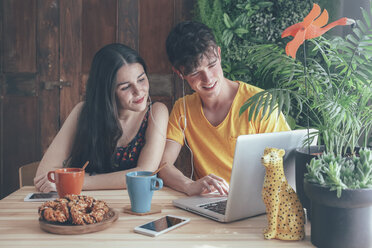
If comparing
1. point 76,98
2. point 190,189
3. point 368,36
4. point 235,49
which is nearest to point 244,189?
point 190,189

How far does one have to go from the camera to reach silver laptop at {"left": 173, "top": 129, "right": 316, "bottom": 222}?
1007 mm

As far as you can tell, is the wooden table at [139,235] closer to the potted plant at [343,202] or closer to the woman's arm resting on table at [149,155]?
the potted plant at [343,202]

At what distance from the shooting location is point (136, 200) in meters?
1.09

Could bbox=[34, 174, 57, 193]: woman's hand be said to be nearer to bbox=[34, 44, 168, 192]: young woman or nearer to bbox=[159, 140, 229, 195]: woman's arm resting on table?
bbox=[34, 44, 168, 192]: young woman

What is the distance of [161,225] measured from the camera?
3.25 feet

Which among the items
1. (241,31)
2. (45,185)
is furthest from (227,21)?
(45,185)

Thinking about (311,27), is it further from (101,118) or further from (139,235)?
(101,118)

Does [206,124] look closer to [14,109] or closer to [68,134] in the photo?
[68,134]

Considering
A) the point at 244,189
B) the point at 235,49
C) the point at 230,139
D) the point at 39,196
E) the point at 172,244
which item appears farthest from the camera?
the point at 235,49

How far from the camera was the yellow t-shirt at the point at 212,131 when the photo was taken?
5.97 ft

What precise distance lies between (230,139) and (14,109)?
200 centimetres

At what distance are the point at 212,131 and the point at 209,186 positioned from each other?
574 millimetres

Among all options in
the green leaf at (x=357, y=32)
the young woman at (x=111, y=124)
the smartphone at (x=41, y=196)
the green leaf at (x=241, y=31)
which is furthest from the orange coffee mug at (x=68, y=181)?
the green leaf at (x=241, y=31)

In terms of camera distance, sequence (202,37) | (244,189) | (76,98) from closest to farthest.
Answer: (244,189) < (202,37) < (76,98)
